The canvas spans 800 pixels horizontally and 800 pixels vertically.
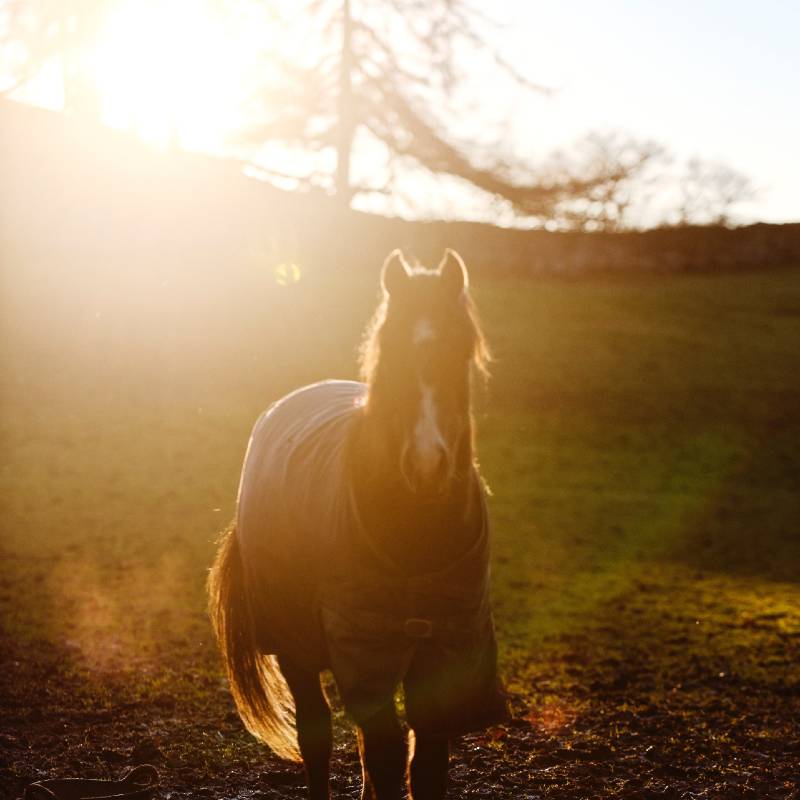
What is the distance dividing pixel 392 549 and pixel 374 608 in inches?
7.5

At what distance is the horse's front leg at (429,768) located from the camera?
274cm

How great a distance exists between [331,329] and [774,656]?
9.21 meters

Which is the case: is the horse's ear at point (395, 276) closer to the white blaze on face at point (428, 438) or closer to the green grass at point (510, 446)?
the white blaze on face at point (428, 438)

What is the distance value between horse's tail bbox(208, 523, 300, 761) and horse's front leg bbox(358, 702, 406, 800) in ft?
3.50

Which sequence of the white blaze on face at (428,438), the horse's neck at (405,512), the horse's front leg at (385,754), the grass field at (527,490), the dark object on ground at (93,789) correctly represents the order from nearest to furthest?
the white blaze on face at (428,438) → the horse's neck at (405,512) → the horse's front leg at (385,754) → the dark object on ground at (93,789) → the grass field at (527,490)

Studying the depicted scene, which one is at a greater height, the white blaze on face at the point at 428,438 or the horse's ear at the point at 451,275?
the horse's ear at the point at 451,275

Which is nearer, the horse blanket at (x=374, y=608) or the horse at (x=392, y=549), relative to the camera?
the horse at (x=392, y=549)

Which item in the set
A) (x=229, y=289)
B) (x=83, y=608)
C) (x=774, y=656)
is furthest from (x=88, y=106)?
(x=774, y=656)

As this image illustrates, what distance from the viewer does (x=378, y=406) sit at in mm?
2369

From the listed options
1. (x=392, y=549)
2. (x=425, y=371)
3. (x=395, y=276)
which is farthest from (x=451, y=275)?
(x=392, y=549)

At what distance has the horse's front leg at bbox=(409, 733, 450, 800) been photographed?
274cm

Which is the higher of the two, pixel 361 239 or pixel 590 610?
pixel 361 239

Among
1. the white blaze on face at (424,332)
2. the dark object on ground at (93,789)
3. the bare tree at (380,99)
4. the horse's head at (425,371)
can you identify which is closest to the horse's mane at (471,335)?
the horse's head at (425,371)

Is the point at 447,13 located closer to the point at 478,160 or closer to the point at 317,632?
the point at 478,160
